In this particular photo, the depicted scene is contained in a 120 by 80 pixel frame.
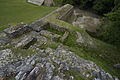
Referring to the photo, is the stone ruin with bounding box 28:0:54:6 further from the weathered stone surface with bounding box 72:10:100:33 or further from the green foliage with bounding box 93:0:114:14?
the green foliage with bounding box 93:0:114:14

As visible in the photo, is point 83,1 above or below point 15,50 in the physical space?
above

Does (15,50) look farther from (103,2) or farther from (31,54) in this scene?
(103,2)

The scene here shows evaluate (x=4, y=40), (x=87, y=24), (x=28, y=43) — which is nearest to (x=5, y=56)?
(x=28, y=43)

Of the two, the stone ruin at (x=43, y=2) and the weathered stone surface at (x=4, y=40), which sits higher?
the stone ruin at (x=43, y=2)

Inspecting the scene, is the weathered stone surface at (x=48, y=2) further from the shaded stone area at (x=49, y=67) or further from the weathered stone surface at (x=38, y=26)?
the shaded stone area at (x=49, y=67)

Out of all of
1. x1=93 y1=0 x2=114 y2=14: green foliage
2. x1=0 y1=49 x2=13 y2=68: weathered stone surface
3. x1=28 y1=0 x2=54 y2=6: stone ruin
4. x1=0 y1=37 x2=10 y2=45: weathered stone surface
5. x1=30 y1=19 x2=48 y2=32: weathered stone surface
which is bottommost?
x1=0 y1=37 x2=10 y2=45: weathered stone surface

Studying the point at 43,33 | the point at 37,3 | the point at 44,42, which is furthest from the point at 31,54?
the point at 37,3

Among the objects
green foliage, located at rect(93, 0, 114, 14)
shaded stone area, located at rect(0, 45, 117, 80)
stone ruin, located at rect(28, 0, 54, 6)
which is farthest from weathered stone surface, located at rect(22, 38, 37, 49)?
green foliage, located at rect(93, 0, 114, 14)

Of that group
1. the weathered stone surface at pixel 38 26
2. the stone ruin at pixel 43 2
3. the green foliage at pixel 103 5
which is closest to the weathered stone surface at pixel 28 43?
the weathered stone surface at pixel 38 26

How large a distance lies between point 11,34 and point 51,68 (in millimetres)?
4133

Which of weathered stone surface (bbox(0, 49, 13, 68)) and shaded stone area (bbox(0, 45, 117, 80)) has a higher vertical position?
shaded stone area (bbox(0, 45, 117, 80))

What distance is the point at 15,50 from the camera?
Answer: 14.3 ft

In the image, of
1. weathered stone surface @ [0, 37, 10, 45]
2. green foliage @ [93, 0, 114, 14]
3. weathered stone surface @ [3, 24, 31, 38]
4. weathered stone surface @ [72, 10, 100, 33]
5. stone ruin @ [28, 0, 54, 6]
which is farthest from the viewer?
green foliage @ [93, 0, 114, 14]

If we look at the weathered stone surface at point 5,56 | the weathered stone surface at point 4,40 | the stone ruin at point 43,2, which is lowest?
the weathered stone surface at point 4,40
